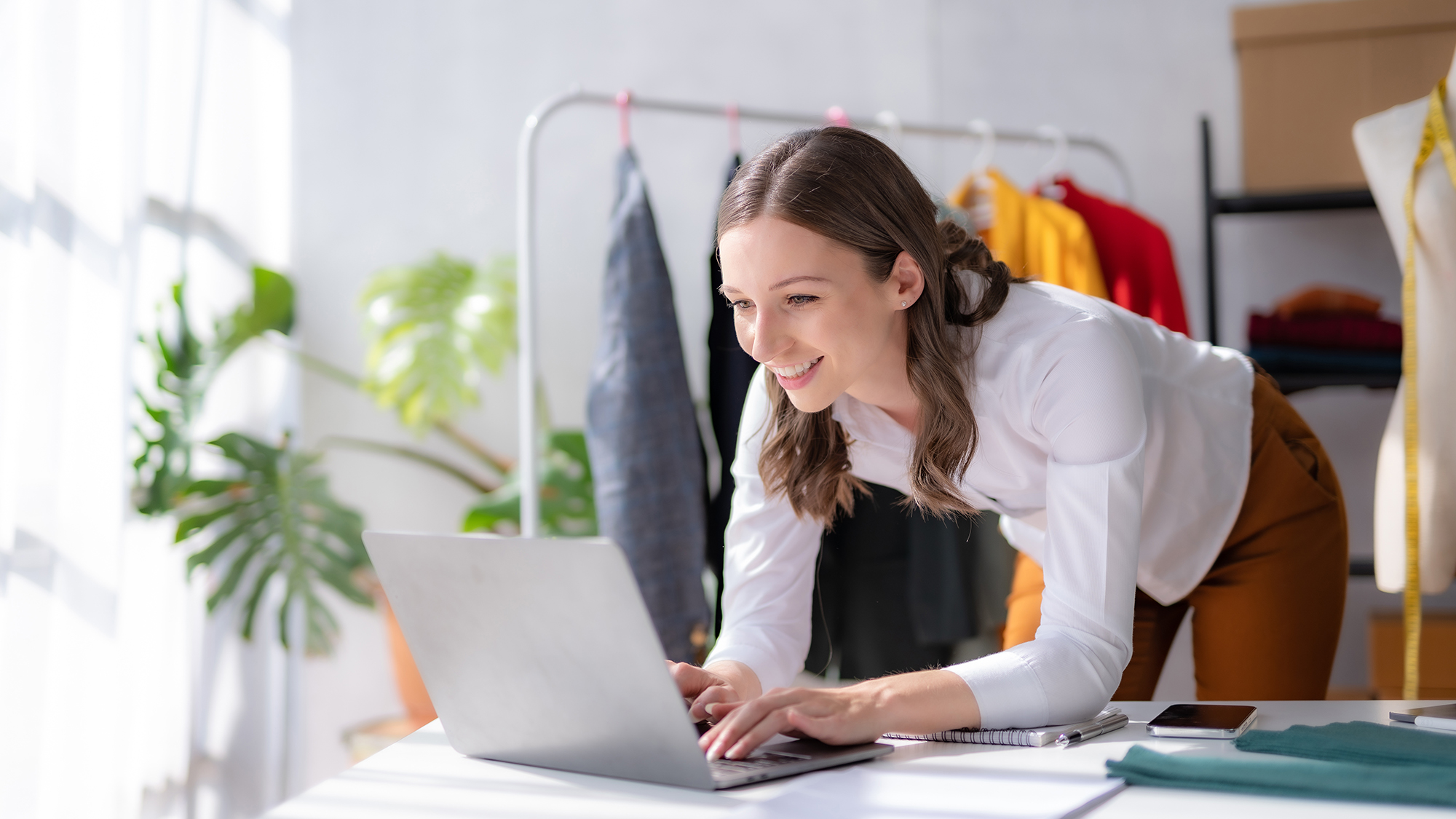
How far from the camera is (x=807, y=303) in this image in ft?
3.22

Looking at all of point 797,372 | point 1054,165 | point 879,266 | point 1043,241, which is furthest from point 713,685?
point 1054,165

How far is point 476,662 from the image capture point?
762 millimetres

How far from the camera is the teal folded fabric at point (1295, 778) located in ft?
1.98

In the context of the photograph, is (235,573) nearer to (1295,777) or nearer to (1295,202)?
(1295,777)

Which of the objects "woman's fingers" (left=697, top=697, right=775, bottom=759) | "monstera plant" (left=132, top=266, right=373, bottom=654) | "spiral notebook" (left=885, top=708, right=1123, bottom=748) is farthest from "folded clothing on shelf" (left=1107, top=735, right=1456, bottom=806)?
"monstera plant" (left=132, top=266, right=373, bottom=654)

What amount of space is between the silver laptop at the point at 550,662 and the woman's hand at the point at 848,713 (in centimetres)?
1

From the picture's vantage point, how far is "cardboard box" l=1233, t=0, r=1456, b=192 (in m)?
1.92

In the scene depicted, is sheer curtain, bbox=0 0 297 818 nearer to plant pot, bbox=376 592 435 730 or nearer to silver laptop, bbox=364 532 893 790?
plant pot, bbox=376 592 435 730

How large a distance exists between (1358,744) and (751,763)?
38 cm

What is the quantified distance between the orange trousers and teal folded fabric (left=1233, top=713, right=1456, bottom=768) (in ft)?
1.63

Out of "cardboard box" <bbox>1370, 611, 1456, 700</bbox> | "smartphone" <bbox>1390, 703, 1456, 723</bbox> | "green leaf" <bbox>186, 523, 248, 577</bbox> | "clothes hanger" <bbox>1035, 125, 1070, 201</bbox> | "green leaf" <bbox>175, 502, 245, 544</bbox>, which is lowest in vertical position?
"cardboard box" <bbox>1370, 611, 1456, 700</bbox>

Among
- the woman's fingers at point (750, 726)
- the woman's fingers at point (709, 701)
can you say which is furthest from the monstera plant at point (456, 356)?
the woman's fingers at point (750, 726)

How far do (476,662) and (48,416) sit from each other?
0.98 meters

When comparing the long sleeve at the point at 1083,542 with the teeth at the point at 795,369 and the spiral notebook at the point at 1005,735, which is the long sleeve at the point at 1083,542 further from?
the teeth at the point at 795,369
